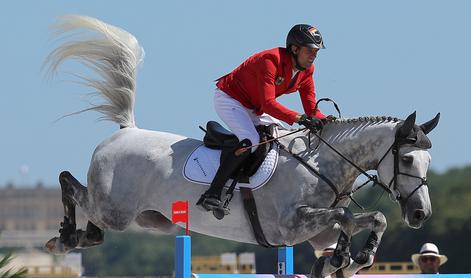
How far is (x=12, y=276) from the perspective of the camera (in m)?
7.09

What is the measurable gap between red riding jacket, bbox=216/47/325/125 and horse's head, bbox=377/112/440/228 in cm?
71

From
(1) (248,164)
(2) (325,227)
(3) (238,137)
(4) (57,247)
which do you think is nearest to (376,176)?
(2) (325,227)

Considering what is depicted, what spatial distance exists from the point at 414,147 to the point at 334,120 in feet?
2.11

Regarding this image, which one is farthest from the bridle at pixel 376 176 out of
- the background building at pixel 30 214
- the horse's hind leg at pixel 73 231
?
the background building at pixel 30 214

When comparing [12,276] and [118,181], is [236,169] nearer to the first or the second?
[118,181]

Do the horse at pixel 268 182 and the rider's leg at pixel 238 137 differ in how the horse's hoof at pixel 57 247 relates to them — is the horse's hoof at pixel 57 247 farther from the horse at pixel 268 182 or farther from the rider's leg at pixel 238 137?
the rider's leg at pixel 238 137

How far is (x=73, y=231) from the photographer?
337 inches

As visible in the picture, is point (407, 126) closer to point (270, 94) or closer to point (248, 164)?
point (270, 94)

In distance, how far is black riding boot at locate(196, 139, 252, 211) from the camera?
7.74 meters

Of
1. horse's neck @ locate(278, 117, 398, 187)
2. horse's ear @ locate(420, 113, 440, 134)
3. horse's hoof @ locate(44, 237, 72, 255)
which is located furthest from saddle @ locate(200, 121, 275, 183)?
horse's hoof @ locate(44, 237, 72, 255)

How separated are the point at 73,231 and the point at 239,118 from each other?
5.32 feet

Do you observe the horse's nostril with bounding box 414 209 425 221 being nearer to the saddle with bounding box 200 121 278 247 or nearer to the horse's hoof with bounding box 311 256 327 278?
the horse's hoof with bounding box 311 256 327 278

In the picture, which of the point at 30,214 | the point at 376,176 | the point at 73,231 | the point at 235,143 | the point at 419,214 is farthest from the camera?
the point at 30,214

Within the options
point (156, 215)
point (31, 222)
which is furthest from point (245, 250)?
point (156, 215)
